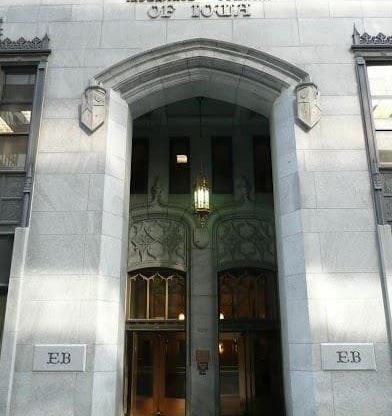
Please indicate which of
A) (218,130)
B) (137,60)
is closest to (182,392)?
(218,130)

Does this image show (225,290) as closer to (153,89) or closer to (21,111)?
(153,89)

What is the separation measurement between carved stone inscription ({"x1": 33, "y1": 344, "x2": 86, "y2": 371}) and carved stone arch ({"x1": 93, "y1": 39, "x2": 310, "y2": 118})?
17.1 feet

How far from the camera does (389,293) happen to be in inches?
302

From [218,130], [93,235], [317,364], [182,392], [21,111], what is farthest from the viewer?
[218,130]

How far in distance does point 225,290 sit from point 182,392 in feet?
9.85

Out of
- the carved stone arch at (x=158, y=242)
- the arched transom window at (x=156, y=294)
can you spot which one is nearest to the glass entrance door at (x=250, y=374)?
the arched transom window at (x=156, y=294)

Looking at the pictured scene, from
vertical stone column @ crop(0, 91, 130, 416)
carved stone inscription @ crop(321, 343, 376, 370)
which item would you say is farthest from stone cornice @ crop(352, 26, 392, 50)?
carved stone inscription @ crop(321, 343, 376, 370)

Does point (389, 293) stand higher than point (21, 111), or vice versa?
point (21, 111)

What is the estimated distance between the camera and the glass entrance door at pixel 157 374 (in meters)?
11.8

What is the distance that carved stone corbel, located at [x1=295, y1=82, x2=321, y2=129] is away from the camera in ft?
28.6

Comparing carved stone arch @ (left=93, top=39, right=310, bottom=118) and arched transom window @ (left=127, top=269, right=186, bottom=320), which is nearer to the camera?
carved stone arch @ (left=93, top=39, right=310, bottom=118)

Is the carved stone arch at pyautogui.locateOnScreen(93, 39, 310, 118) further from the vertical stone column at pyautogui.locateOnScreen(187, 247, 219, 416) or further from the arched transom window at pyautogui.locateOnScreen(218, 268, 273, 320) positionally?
the arched transom window at pyautogui.locateOnScreen(218, 268, 273, 320)

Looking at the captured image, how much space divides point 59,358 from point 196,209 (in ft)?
16.2

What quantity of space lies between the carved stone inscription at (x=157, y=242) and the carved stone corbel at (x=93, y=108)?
4556mm
